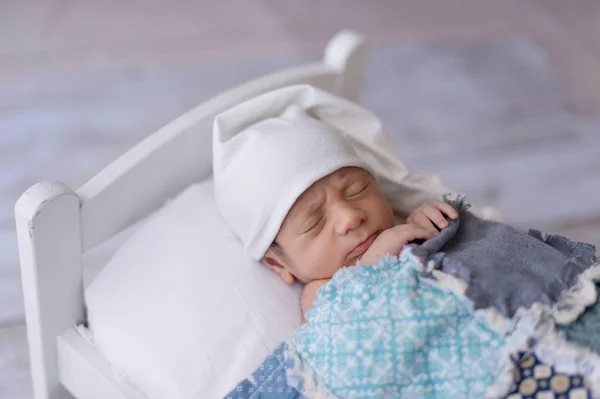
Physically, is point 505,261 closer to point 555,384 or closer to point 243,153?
point 555,384

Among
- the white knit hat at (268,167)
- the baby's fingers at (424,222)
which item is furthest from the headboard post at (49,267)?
the baby's fingers at (424,222)

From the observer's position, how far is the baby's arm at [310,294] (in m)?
1.21

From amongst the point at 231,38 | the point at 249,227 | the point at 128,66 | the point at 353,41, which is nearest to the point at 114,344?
the point at 249,227

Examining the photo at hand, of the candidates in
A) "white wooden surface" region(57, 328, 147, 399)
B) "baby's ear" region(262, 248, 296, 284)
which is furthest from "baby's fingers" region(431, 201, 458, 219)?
"white wooden surface" region(57, 328, 147, 399)

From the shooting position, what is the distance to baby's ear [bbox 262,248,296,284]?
4.13ft

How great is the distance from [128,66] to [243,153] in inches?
46.5

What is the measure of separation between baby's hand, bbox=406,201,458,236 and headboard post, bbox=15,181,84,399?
49 centimetres

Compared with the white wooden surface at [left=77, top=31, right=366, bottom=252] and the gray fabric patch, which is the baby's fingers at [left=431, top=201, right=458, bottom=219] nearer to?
the gray fabric patch

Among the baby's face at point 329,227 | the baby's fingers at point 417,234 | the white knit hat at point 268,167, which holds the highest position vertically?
the white knit hat at point 268,167

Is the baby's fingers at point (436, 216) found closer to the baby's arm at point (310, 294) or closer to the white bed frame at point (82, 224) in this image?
the baby's arm at point (310, 294)

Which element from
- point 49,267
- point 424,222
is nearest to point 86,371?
point 49,267

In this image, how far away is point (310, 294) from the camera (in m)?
1.22

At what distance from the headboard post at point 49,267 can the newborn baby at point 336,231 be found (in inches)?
11.2

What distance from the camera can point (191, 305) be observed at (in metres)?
1.18
